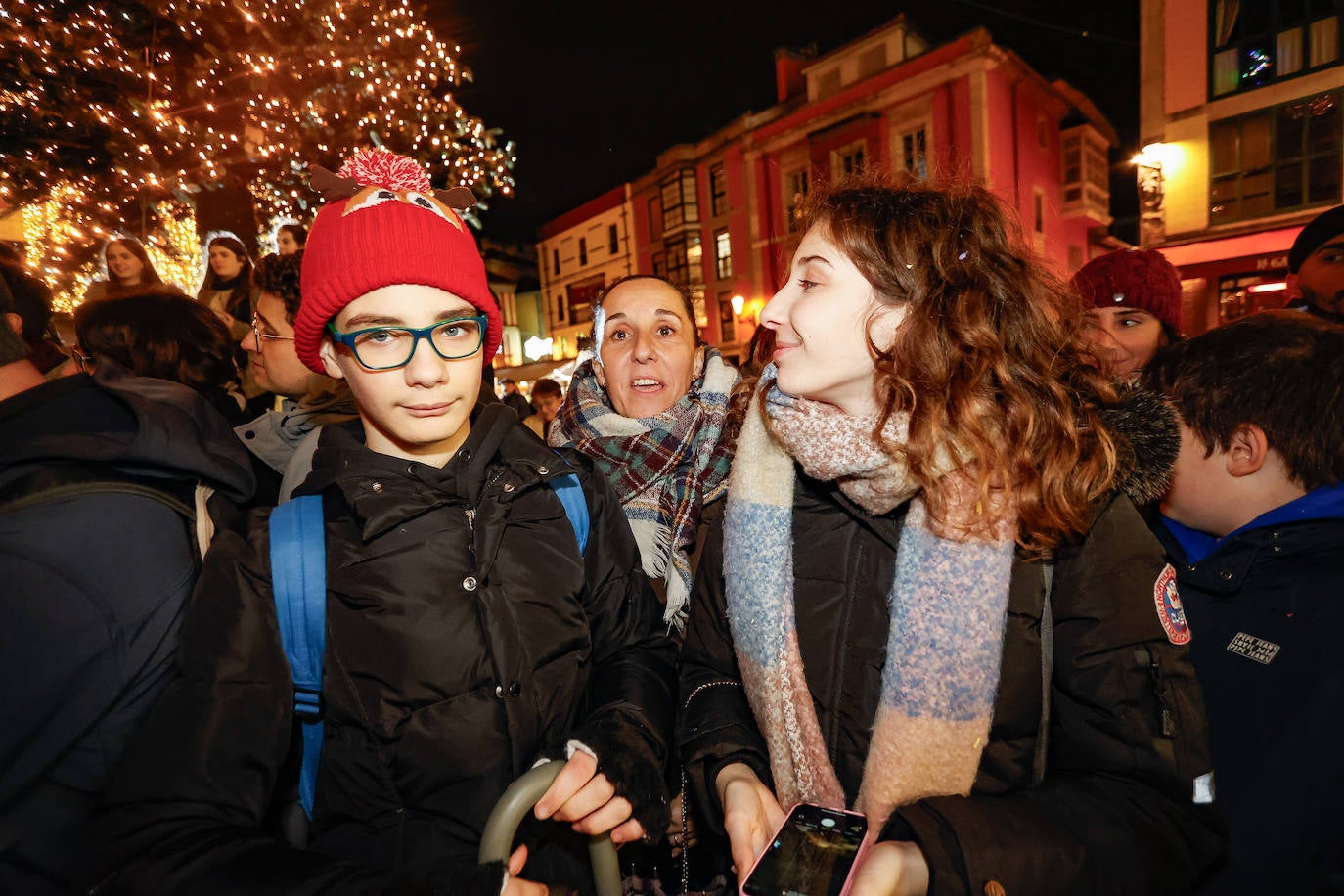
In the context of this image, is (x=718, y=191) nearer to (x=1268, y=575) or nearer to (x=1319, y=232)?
(x=1319, y=232)

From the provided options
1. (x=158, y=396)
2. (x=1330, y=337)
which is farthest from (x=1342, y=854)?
(x=158, y=396)

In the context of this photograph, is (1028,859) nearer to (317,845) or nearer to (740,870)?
(740,870)

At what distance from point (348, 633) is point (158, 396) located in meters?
0.77

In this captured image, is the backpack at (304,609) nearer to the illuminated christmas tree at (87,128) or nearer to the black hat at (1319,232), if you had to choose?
the illuminated christmas tree at (87,128)

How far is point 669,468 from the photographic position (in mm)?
2609

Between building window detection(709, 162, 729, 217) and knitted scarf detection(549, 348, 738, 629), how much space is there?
24503mm

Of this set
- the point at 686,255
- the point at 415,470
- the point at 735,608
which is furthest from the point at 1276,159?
the point at 686,255

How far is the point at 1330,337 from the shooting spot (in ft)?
5.95

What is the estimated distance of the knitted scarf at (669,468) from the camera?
2486 mm

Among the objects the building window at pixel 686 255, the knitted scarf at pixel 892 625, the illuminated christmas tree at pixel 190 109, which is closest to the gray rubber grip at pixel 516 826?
the knitted scarf at pixel 892 625

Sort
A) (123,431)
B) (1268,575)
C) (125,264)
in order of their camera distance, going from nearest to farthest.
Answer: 1. (123,431)
2. (1268,575)
3. (125,264)

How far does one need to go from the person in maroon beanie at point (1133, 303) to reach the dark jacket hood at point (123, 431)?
12.8 feet

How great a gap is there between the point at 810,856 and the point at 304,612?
47.7 inches

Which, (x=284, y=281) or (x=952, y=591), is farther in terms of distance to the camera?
(x=284, y=281)
